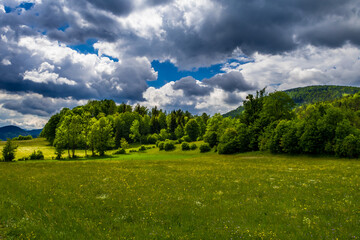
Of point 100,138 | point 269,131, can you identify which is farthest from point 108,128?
point 269,131

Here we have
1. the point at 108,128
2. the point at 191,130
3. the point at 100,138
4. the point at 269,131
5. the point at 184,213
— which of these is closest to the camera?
the point at 184,213

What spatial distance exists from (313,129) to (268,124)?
17.3 meters

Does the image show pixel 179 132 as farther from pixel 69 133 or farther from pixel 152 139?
pixel 69 133

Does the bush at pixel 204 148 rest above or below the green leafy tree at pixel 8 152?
below

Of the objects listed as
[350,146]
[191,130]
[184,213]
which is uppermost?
[191,130]

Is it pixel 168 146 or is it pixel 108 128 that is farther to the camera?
pixel 168 146

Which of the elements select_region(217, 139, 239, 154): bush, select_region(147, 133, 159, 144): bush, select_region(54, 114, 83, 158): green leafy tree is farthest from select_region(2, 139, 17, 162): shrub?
select_region(147, 133, 159, 144): bush

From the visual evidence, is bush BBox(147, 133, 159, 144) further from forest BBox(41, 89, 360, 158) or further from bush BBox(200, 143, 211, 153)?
bush BBox(200, 143, 211, 153)

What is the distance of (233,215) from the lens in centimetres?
1081

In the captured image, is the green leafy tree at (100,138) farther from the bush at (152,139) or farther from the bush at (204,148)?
the bush at (152,139)

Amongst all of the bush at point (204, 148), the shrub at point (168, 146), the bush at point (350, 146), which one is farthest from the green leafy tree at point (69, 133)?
the bush at point (350, 146)

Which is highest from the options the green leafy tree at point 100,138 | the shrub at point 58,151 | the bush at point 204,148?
the green leafy tree at point 100,138

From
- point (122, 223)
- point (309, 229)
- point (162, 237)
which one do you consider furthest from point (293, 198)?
point (122, 223)

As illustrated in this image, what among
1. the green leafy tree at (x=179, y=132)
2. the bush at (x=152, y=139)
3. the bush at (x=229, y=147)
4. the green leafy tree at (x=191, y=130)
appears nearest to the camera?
→ the bush at (x=229, y=147)
